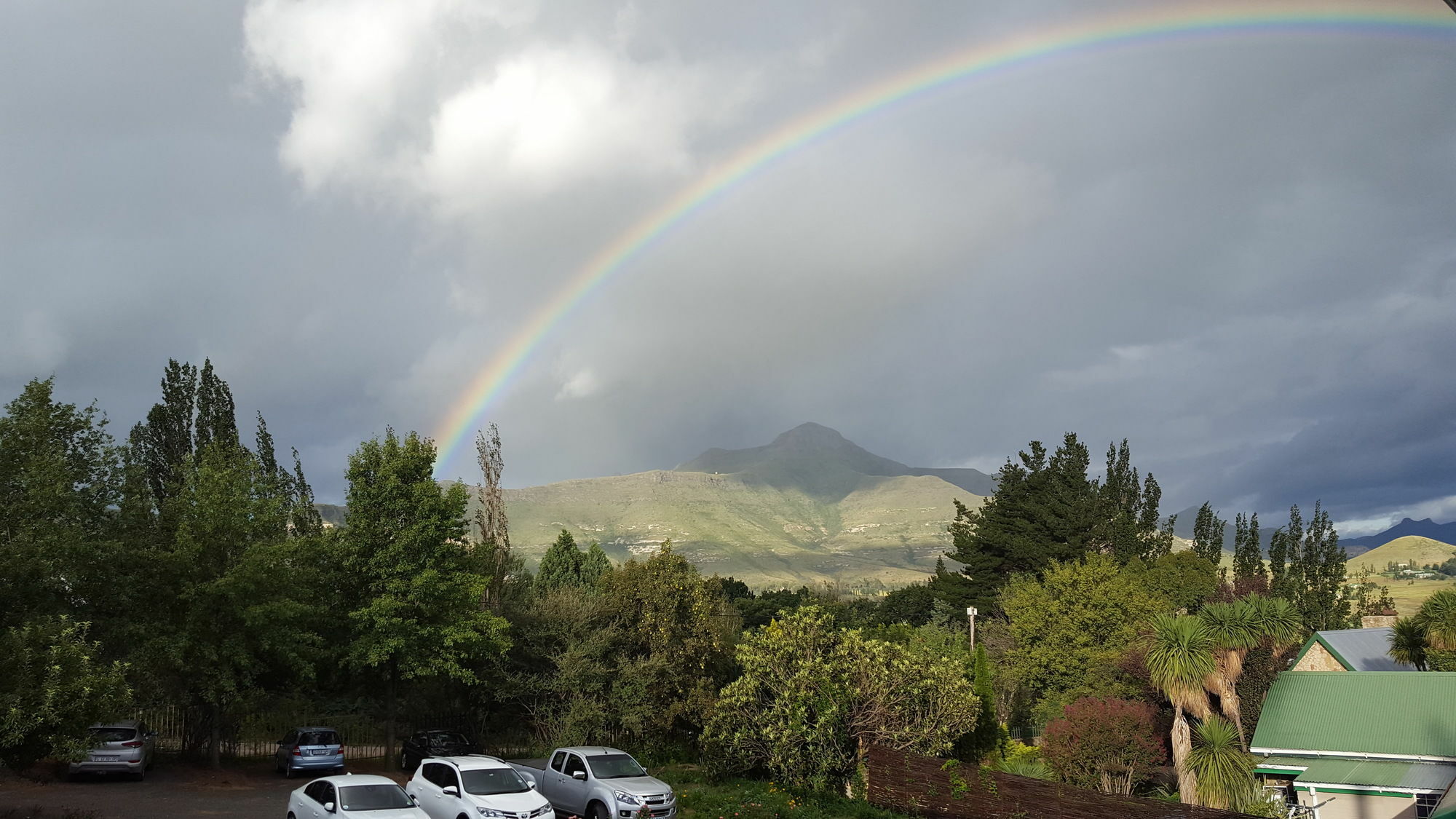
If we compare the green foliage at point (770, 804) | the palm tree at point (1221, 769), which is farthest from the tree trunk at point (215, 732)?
the palm tree at point (1221, 769)

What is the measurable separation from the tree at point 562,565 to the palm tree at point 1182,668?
36563mm

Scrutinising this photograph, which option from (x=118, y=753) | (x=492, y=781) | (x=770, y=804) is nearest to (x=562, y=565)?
(x=118, y=753)

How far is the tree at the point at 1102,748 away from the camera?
31.7m

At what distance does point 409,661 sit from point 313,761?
4.19 m

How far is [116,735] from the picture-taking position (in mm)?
27469

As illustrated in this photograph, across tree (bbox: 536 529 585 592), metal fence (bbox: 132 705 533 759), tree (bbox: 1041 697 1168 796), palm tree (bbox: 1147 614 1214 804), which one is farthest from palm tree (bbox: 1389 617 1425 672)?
A: tree (bbox: 536 529 585 592)

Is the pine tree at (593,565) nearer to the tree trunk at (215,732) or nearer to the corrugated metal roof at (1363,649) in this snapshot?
the tree trunk at (215,732)

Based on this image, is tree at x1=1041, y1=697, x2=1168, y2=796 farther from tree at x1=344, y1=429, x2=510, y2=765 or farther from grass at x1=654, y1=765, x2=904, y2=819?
tree at x1=344, y1=429, x2=510, y2=765

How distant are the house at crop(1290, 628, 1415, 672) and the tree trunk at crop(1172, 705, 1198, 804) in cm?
986

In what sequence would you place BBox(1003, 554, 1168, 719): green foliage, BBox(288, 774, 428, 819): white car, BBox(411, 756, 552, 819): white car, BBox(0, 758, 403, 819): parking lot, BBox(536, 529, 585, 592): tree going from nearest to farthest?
BBox(288, 774, 428, 819): white car < BBox(411, 756, 552, 819): white car < BBox(0, 758, 403, 819): parking lot < BBox(1003, 554, 1168, 719): green foliage < BBox(536, 529, 585, 592): tree

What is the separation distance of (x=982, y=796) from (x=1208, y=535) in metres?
83.3

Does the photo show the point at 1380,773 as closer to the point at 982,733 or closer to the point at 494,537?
the point at 982,733

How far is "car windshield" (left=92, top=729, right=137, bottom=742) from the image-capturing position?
27156 mm

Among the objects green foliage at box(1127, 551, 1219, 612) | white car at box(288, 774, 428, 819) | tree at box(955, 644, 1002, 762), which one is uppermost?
green foliage at box(1127, 551, 1219, 612)
